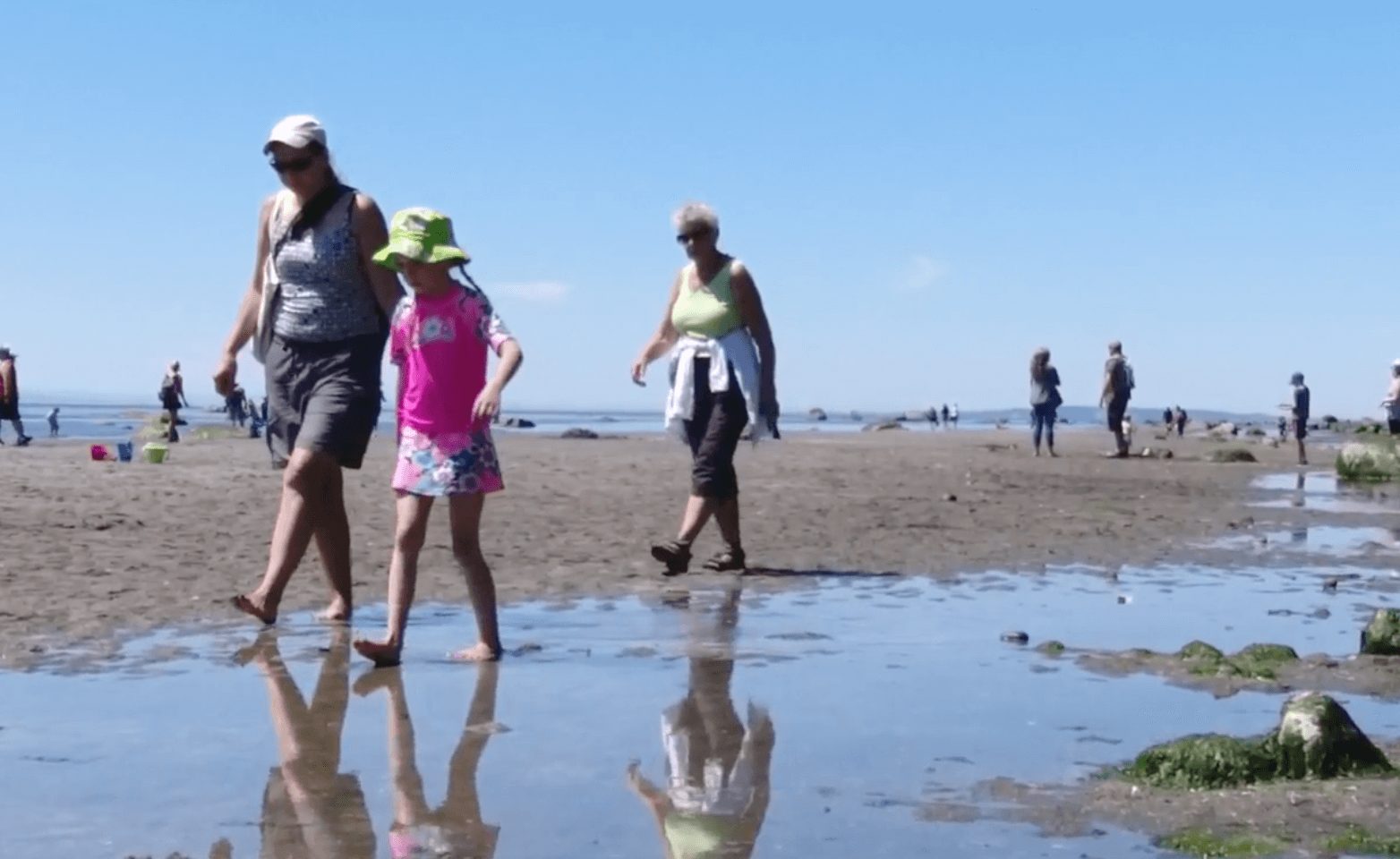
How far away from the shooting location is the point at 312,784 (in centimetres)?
422

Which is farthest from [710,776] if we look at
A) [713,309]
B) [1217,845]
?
[713,309]

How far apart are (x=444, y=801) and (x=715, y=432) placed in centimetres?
523

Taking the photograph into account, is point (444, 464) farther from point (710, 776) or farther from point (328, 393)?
point (710, 776)

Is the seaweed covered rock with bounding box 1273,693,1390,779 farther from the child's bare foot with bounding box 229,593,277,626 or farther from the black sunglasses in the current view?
the black sunglasses

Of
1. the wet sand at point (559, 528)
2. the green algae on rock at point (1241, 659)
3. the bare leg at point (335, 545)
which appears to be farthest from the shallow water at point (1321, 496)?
the bare leg at point (335, 545)

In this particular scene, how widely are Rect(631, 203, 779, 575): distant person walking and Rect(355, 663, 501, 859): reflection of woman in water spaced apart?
377cm

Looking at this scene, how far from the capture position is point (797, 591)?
8.41 metres

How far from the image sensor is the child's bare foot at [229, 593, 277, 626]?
21.8ft

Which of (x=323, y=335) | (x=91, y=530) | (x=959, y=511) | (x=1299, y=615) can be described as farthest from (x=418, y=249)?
(x=959, y=511)

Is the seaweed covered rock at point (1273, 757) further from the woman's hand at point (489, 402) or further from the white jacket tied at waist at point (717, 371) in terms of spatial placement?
the white jacket tied at waist at point (717, 371)

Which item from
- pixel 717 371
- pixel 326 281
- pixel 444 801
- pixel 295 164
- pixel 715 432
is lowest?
pixel 444 801

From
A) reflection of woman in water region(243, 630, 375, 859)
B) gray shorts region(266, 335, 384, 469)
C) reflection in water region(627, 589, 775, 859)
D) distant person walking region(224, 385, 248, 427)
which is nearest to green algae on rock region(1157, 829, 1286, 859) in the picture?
reflection in water region(627, 589, 775, 859)

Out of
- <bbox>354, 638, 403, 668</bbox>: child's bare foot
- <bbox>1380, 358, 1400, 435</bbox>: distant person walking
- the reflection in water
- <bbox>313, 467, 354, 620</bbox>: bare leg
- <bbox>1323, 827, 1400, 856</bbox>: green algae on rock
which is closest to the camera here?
<bbox>1323, 827, 1400, 856</bbox>: green algae on rock

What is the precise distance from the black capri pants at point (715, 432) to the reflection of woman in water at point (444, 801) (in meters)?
3.76
